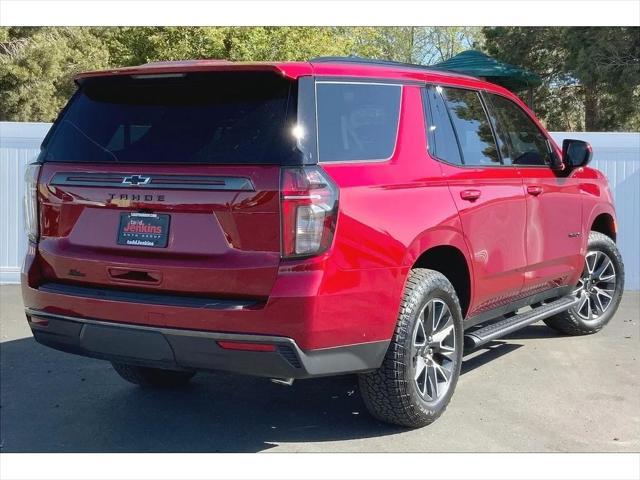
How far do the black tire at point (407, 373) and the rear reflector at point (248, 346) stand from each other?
77 centimetres

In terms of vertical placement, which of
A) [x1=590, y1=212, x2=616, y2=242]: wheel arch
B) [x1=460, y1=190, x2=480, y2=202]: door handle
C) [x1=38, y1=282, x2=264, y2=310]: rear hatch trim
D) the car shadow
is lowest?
the car shadow

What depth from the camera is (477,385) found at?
17.4ft

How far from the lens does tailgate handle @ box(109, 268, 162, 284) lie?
12.2 feet

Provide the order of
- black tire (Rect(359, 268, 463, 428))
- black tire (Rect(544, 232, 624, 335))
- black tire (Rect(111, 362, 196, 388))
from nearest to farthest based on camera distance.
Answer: black tire (Rect(359, 268, 463, 428))
black tire (Rect(111, 362, 196, 388))
black tire (Rect(544, 232, 624, 335))

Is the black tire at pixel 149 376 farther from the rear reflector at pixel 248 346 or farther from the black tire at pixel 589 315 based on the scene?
the black tire at pixel 589 315

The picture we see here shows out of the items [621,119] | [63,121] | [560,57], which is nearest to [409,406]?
[63,121]

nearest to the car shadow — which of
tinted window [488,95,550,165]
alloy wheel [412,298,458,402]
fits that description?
alloy wheel [412,298,458,402]

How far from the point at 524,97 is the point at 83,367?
1970 cm

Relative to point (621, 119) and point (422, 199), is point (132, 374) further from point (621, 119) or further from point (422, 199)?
point (621, 119)

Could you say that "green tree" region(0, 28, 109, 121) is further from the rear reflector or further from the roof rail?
the rear reflector

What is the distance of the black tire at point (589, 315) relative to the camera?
6609 millimetres

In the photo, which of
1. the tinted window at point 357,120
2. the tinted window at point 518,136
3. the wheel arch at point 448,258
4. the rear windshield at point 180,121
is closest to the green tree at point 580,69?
the tinted window at point 518,136

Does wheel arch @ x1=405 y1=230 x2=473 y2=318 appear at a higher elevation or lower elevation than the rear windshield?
lower

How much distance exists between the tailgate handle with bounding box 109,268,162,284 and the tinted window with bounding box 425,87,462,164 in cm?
174
